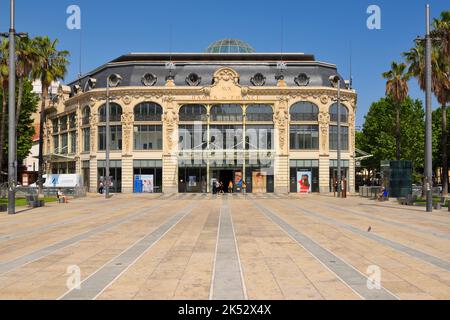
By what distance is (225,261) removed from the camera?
34.0ft

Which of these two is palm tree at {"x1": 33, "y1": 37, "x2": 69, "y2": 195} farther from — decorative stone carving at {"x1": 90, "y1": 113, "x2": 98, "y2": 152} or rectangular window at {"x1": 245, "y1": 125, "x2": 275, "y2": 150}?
rectangular window at {"x1": 245, "y1": 125, "x2": 275, "y2": 150}

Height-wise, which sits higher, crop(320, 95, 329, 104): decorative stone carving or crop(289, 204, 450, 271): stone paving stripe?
crop(320, 95, 329, 104): decorative stone carving

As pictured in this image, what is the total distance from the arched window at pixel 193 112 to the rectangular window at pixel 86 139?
11843 mm

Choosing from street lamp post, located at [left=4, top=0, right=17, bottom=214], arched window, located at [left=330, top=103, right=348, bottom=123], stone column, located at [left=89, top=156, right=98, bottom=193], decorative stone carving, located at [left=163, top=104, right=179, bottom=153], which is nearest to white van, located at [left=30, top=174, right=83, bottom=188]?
stone column, located at [left=89, top=156, right=98, bottom=193]

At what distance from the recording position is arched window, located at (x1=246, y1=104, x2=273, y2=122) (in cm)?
5666

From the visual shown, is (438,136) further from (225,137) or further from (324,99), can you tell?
(225,137)

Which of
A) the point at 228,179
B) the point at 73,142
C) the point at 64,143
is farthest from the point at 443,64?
the point at 64,143

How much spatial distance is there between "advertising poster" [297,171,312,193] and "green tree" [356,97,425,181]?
1450 cm

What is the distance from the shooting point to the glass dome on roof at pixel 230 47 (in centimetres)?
6831

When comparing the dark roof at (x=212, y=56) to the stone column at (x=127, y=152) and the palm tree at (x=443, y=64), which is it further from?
the palm tree at (x=443, y=64)

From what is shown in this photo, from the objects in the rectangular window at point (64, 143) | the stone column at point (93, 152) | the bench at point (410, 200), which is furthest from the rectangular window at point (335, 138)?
the rectangular window at point (64, 143)

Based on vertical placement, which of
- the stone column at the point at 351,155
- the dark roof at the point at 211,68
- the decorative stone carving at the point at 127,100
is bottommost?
the stone column at the point at 351,155

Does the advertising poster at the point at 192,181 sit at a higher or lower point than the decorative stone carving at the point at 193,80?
lower

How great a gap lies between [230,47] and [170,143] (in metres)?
19.4
